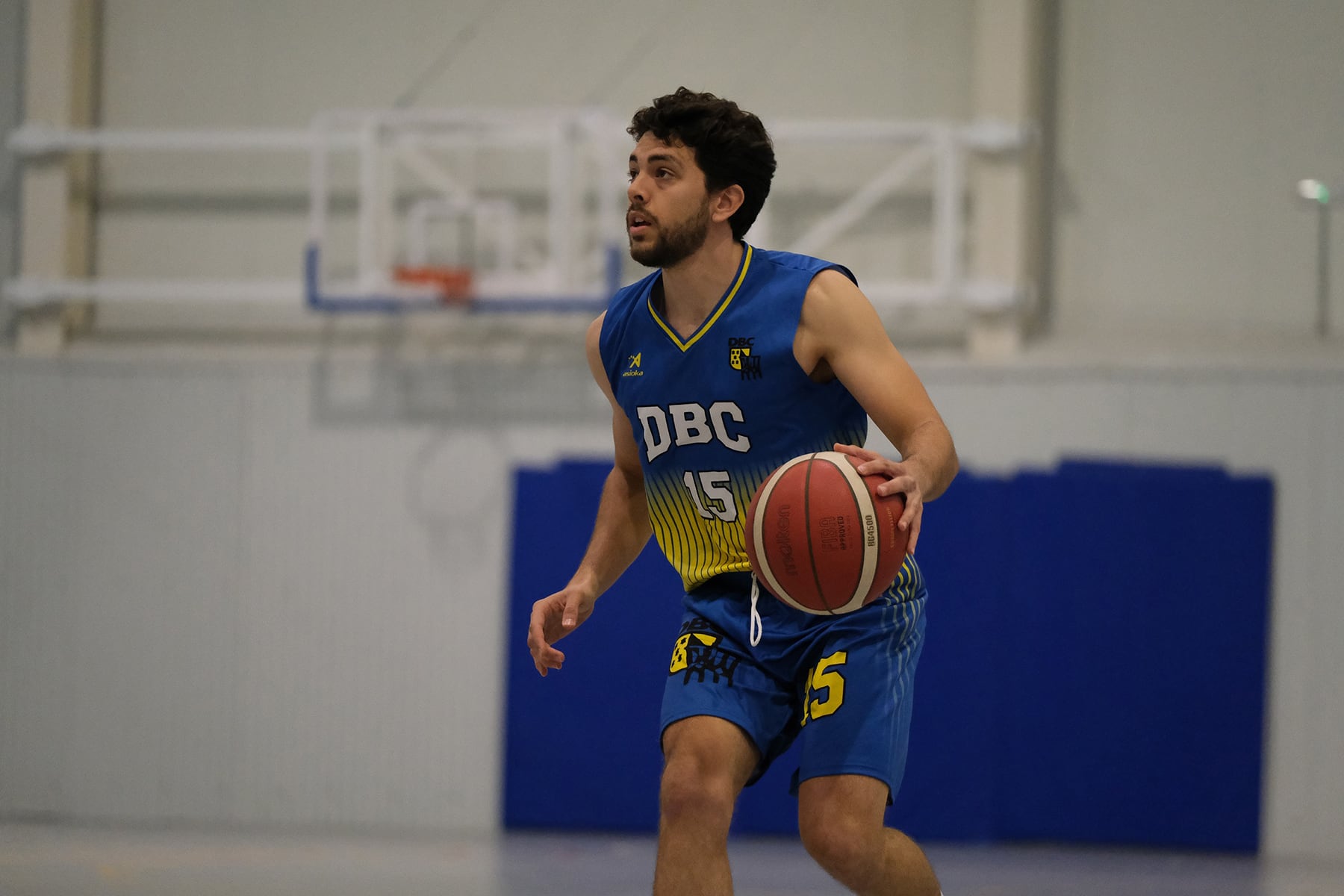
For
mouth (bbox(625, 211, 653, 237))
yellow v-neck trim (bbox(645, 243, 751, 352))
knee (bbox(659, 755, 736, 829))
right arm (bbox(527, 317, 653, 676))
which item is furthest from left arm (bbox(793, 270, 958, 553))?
knee (bbox(659, 755, 736, 829))

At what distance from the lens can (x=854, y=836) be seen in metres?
3.10

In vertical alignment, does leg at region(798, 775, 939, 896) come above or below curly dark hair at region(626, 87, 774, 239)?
below

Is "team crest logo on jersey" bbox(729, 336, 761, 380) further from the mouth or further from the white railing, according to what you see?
the white railing

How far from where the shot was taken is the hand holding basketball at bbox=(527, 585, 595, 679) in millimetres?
3289

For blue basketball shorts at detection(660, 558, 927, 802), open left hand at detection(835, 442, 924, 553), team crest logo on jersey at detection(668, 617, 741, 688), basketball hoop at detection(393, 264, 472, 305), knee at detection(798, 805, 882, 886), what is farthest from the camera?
basketball hoop at detection(393, 264, 472, 305)

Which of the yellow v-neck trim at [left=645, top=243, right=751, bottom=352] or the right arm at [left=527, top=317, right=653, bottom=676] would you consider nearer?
the yellow v-neck trim at [left=645, top=243, right=751, bottom=352]

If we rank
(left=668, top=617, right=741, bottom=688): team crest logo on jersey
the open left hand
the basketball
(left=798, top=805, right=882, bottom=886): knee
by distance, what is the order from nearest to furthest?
the open left hand
the basketball
(left=798, top=805, right=882, bottom=886): knee
(left=668, top=617, right=741, bottom=688): team crest logo on jersey

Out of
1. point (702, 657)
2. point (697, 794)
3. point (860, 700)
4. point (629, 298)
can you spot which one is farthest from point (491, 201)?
point (697, 794)

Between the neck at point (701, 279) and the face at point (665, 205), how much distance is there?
0.04m

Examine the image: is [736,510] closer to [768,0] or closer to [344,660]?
[344,660]

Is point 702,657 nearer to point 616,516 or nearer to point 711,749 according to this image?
point 711,749

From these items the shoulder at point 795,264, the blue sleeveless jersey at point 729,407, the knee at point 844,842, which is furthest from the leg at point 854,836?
the shoulder at point 795,264

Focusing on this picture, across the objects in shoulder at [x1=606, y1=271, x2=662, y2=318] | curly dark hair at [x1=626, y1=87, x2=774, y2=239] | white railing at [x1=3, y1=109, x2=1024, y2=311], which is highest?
white railing at [x1=3, y1=109, x2=1024, y2=311]

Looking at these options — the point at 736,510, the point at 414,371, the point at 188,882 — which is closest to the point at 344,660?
the point at 414,371
